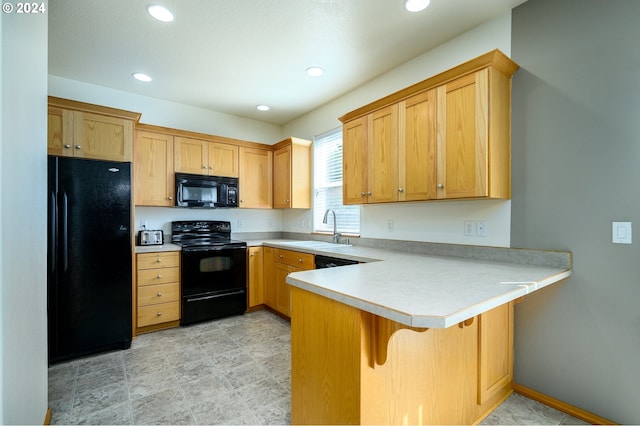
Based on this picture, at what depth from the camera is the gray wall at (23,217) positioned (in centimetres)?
116

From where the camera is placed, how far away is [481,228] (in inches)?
85.1

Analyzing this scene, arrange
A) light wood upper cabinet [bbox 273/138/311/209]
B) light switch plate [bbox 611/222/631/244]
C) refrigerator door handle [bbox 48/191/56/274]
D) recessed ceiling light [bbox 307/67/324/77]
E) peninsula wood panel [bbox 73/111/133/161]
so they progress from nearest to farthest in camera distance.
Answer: light switch plate [bbox 611/222/631/244]
refrigerator door handle [bbox 48/191/56/274]
peninsula wood panel [bbox 73/111/133/161]
recessed ceiling light [bbox 307/67/324/77]
light wood upper cabinet [bbox 273/138/311/209]

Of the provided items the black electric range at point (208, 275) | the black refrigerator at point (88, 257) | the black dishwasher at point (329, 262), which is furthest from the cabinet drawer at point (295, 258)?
the black refrigerator at point (88, 257)

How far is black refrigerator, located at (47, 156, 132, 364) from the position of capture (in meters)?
2.33

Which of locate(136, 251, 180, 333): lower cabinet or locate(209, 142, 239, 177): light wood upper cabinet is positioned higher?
locate(209, 142, 239, 177): light wood upper cabinet

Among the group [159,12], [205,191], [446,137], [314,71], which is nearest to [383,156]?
[446,137]

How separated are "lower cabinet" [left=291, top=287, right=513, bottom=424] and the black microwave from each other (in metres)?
2.53

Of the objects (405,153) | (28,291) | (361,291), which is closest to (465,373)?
(361,291)

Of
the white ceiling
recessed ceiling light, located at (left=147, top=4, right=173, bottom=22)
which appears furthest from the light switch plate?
recessed ceiling light, located at (left=147, top=4, right=173, bottom=22)

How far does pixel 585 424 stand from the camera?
168cm

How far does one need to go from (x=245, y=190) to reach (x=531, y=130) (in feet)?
10.7

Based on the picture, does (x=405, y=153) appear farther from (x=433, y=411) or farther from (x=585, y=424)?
(x=585, y=424)

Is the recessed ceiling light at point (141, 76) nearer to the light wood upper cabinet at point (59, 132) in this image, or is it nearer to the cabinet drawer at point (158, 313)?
the light wood upper cabinet at point (59, 132)

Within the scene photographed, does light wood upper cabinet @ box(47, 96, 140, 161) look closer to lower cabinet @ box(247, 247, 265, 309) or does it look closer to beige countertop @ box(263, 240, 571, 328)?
lower cabinet @ box(247, 247, 265, 309)
